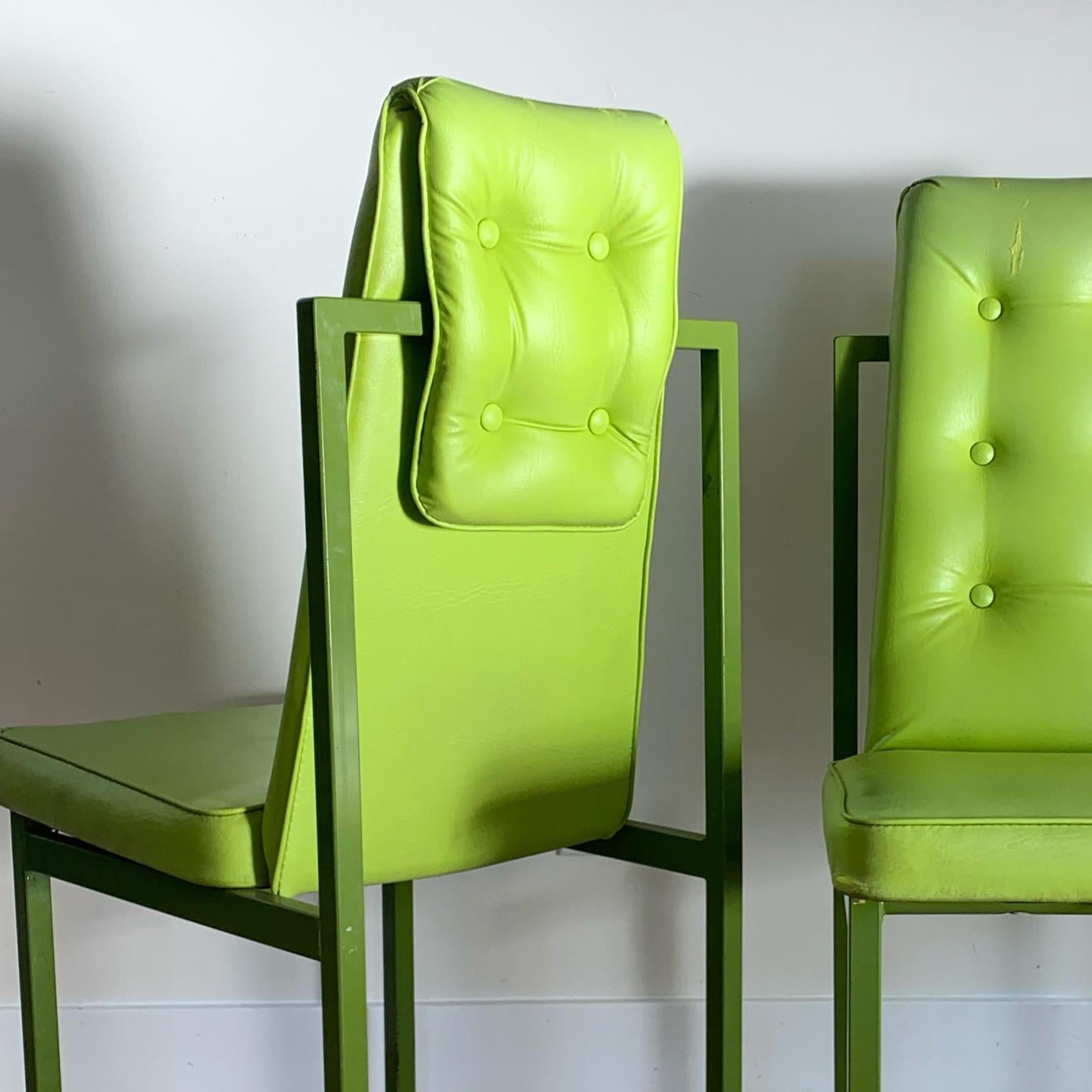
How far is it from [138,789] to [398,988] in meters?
0.60

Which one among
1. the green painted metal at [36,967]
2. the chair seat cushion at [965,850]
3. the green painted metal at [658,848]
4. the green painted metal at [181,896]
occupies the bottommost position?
the green painted metal at [36,967]

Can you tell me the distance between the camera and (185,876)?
3.52 ft

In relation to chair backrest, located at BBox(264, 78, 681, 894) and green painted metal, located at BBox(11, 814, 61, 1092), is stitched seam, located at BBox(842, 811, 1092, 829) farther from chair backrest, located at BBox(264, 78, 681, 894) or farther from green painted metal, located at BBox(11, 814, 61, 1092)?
green painted metal, located at BBox(11, 814, 61, 1092)

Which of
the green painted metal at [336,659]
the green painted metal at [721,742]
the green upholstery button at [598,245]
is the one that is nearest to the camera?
the green painted metal at [336,659]

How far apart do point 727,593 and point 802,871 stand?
564 millimetres

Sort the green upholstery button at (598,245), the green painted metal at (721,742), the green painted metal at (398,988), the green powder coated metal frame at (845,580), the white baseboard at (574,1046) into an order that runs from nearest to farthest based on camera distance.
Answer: the green upholstery button at (598,245), the green painted metal at (721,742), the green powder coated metal frame at (845,580), the green painted metal at (398,988), the white baseboard at (574,1046)

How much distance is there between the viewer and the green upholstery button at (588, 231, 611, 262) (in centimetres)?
112

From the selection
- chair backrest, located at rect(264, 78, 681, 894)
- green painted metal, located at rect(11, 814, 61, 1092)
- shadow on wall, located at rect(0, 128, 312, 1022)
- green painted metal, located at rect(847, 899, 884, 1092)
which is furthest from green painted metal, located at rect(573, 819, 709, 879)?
shadow on wall, located at rect(0, 128, 312, 1022)

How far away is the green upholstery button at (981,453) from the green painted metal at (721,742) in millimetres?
238

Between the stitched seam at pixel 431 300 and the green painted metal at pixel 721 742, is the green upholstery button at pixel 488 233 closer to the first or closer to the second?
the stitched seam at pixel 431 300

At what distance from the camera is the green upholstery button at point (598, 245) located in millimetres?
1121

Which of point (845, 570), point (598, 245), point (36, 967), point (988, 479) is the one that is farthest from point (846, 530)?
point (36, 967)

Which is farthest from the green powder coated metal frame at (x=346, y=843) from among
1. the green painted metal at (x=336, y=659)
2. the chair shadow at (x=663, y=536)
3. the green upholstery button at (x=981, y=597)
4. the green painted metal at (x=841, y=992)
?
the chair shadow at (x=663, y=536)

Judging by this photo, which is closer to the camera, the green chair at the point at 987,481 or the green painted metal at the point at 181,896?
the green painted metal at the point at 181,896
